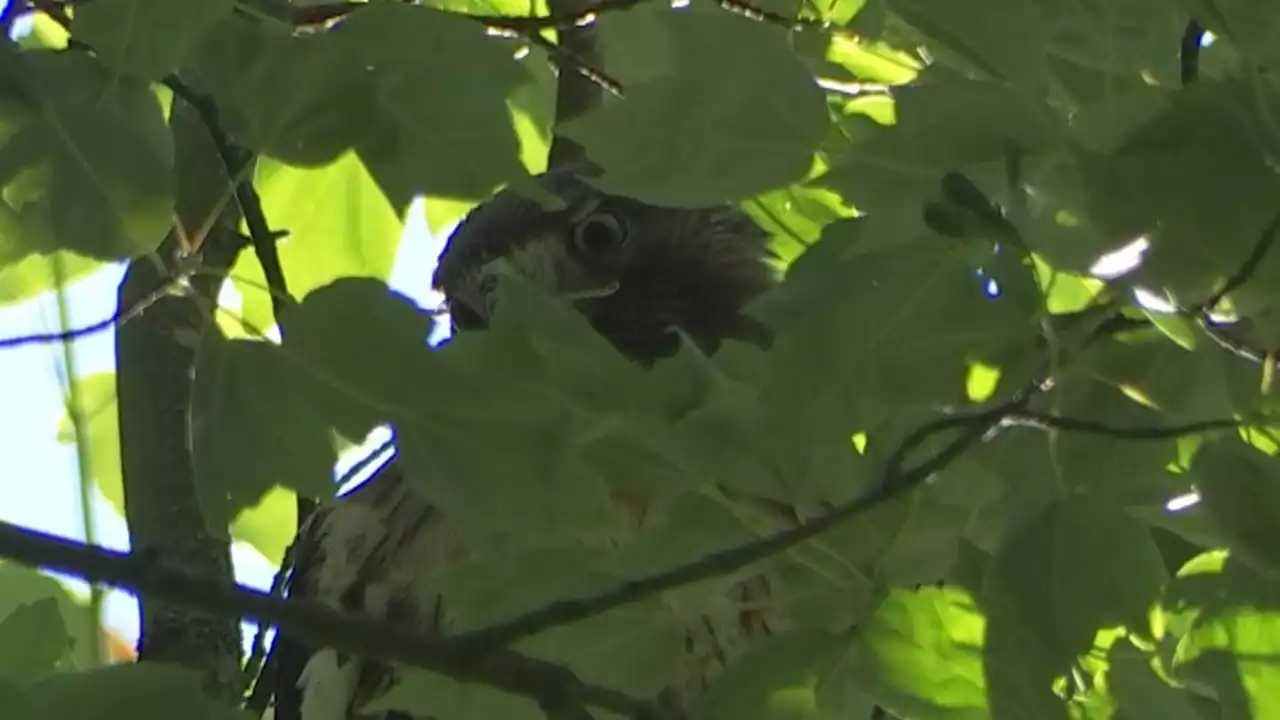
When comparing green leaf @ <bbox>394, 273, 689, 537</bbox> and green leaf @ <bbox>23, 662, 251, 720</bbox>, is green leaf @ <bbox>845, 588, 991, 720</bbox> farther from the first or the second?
green leaf @ <bbox>23, 662, 251, 720</bbox>

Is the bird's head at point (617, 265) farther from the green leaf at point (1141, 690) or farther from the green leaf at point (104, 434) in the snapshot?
the green leaf at point (1141, 690)

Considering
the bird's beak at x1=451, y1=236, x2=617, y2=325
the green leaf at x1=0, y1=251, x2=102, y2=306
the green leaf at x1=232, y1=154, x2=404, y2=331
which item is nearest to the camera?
the green leaf at x1=0, y1=251, x2=102, y2=306

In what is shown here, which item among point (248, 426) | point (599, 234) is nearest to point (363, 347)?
point (248, 426)

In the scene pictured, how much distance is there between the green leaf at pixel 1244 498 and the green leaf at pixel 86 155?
0.36 metres

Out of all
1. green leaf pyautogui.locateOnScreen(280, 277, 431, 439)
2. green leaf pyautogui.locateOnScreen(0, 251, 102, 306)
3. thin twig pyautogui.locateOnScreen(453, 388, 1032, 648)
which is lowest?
green leaf pyautogui.locateOnScreen(0, 251, 102, 306)

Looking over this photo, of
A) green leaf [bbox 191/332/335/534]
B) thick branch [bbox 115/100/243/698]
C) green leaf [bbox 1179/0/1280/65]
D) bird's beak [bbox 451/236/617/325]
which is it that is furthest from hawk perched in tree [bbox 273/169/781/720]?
green leaf [bbox 1179/0/1280/65]

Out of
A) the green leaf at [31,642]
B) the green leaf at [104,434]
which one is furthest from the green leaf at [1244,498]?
the green leaf at [104,434]

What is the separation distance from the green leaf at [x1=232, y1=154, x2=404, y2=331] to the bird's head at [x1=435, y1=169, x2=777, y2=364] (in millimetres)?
511

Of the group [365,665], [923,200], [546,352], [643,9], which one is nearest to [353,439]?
[546,352]

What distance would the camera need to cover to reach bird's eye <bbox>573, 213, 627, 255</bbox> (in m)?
1.71

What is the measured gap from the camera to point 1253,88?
18.2 inches

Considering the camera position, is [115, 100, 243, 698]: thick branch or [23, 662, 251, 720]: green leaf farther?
[115, 100, 243, 698]: thick branch

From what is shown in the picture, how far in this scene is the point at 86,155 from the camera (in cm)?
55

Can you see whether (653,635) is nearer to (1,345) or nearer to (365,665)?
(1,345)
